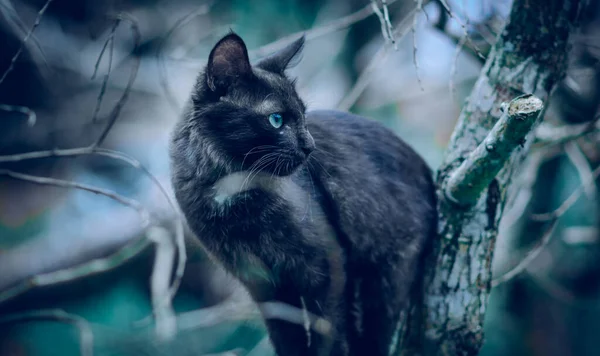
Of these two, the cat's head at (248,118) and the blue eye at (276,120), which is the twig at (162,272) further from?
the blue eye at (276,120)

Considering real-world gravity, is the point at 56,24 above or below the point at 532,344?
above

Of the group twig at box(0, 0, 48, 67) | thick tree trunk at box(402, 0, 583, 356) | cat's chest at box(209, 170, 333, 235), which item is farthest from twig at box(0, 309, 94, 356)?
thick tree trunk at box(402, 0, 583, 356)

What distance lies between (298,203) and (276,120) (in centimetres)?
41

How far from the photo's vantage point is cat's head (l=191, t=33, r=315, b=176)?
2.06 meters

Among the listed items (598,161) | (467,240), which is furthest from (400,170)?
(598,161)

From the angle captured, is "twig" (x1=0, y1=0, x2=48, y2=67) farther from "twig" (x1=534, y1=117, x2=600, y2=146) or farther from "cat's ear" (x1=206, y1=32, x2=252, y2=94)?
"twig" (x1=534, y1=117, x2=600, y2=146)

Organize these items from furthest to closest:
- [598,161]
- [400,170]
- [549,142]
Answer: [598,161]
[549,142]
[400,170]

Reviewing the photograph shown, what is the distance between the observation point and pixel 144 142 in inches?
219

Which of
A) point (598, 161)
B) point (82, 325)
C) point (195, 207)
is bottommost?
point (82, 325)

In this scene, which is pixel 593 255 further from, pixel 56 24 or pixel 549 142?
pixel 56 24

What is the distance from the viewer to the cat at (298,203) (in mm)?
2096

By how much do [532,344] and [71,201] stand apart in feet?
17.2

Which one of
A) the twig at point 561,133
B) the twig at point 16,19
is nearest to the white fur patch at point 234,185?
→ the twig at point 16,19

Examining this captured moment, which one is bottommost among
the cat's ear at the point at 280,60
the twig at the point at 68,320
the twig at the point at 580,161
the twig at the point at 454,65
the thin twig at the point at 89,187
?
the twig at the point at 68,320
